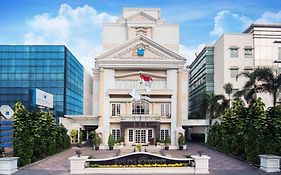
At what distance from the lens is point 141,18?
5572 centimetres

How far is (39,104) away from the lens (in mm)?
36531

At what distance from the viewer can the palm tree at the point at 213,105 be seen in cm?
5006

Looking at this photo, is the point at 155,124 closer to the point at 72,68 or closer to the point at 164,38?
the point at 164,38

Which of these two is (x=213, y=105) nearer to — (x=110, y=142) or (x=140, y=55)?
(x=140, y=55)

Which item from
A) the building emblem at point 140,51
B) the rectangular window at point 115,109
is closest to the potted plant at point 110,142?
the rectangular window at point 115,109

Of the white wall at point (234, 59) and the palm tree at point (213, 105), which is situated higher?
the white wall at point (234, 59)

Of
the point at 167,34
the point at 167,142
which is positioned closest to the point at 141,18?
the point at 167,34

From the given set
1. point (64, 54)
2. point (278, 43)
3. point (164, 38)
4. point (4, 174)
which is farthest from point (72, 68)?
point (4, 174)

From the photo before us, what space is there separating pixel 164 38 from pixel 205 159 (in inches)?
1290

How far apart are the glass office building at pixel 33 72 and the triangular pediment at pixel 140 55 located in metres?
31.7

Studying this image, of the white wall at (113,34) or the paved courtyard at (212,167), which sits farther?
the white wall at (113,34)

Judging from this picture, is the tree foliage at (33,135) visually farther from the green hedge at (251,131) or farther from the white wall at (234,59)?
the white wall at (234,59)

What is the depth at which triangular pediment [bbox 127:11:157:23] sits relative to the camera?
54931 mm

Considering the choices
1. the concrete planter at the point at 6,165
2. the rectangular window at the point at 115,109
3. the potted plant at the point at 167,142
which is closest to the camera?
the concrete planter at the point at 6,165
